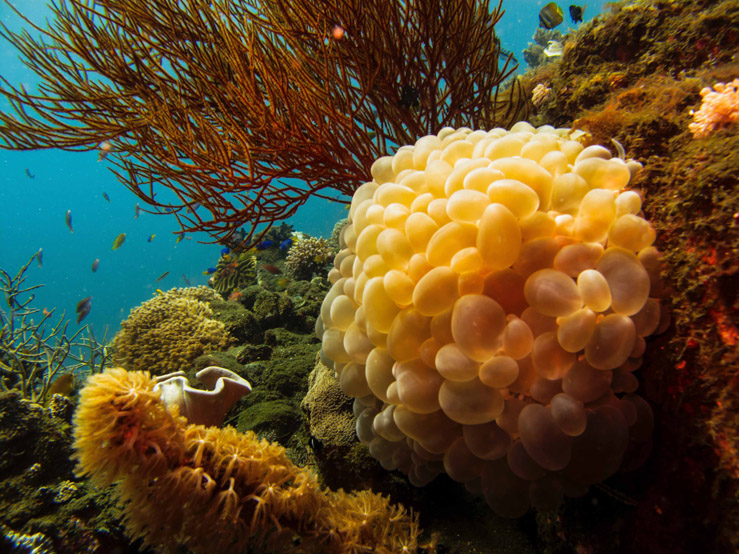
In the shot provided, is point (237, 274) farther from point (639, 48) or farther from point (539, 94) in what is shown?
point (639, 48)

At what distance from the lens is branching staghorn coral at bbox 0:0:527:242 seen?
2.66 m

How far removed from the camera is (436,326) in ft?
4.45

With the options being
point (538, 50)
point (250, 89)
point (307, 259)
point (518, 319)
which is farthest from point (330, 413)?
point (538, 50)

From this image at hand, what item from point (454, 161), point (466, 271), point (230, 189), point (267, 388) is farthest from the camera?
point (267, 388)

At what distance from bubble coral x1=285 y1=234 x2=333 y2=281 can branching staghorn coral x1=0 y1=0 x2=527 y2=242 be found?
3846 millimetres

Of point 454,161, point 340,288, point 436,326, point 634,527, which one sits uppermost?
point 454,161

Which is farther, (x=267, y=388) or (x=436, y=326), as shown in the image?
(x=267, y=388)

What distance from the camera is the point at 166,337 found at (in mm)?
4586

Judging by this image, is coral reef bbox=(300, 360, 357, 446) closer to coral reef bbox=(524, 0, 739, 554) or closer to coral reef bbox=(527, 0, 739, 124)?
coral reef bbox=(524, 0, 739, 554)

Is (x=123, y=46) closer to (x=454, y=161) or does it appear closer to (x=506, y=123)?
(x=454, y=161)

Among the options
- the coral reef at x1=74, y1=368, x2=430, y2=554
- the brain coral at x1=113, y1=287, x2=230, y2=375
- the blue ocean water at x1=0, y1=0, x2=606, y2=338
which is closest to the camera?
the coral reef at x1=74, y1=368, x2=430, y2=554

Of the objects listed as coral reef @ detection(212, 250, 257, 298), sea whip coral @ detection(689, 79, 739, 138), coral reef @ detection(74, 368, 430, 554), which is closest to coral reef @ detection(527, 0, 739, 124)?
sea whip coral @ detection(689, 79, 739, 138)

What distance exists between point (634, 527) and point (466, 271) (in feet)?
3.54

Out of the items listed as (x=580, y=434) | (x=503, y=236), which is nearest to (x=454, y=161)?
(x=503, y=236)
